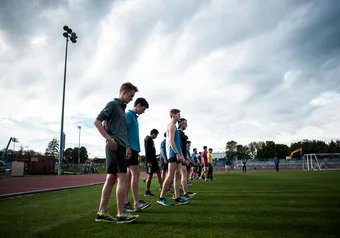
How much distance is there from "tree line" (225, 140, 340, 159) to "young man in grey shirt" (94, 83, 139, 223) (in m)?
114

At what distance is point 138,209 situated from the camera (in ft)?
14.3

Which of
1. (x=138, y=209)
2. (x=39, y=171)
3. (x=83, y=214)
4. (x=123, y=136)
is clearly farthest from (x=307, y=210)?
(x=39, y=171)

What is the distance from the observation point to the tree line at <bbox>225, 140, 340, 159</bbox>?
108562 mm

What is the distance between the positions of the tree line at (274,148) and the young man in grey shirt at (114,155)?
114223 millimetres

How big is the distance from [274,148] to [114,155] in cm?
13635

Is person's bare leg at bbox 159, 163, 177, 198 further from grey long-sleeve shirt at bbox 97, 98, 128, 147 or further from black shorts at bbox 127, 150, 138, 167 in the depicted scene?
grey long-sleeve shirt at bbox 97, 98, 128, 147

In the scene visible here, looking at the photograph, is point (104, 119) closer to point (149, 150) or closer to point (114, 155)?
point (114, 155)

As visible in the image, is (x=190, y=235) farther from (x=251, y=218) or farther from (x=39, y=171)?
(x=39, y=171)

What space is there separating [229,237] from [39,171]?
33186 millimetres

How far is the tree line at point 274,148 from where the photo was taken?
356 ft

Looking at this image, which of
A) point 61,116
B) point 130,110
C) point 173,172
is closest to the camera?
point 130,110

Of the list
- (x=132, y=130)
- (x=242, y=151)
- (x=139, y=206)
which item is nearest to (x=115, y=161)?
(x=132, y=130)

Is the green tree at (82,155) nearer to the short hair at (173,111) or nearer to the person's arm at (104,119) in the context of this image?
the short hair at (173,111)

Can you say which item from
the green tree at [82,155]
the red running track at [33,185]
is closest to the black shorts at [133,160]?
the red running track at [33,185]
